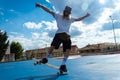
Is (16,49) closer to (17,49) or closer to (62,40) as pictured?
(17,49)

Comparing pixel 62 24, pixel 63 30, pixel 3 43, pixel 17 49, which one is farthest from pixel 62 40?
pixel 17 49

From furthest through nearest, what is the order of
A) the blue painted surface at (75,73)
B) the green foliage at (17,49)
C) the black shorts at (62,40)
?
1. the green foliage at (17,49)
2. the black shorts at (62,40)
3. the blue painted surface at (75,73)

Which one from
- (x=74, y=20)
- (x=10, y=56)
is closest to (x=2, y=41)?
(x=10, y=56)

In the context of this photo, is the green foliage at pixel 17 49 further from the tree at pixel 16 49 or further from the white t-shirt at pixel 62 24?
the white t-shirt at pixel 62 24

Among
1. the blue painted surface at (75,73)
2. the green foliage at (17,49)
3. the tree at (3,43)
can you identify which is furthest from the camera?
the green foliage at (17,49)

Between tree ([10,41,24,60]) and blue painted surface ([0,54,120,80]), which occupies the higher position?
tree ([10,41,24,60])

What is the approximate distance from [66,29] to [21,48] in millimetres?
53235

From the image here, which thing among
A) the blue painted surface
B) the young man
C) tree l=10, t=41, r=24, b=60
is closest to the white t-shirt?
the young man

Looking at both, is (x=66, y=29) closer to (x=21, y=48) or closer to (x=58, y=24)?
(x=58, y=24)

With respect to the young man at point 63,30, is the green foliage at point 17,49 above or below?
above

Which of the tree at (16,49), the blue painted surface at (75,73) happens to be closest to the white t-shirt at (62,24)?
the blue painted surface at (75,73)

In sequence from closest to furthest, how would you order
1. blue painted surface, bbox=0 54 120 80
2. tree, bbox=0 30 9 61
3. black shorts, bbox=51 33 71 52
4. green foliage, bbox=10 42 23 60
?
blue painted surface, bbox=0 54 120 80, black shorts, bbox=51 33 71 52, tree, bbox=0 30 9 61, green foliage, bbox=10 42 23 60

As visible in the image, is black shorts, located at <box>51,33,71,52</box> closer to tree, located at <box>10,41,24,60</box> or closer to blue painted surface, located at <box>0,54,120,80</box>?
blue painted surface, located at <box>0,54,120,80</box>

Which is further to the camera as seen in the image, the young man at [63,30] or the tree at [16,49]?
the tree at [16,49]
